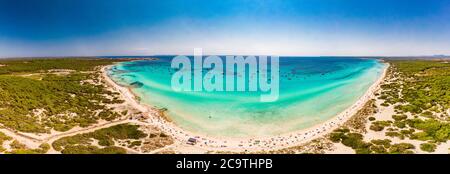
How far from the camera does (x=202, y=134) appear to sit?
28031 mm

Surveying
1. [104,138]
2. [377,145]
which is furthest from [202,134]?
[377,145]

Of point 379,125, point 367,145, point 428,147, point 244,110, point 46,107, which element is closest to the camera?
point 428,147

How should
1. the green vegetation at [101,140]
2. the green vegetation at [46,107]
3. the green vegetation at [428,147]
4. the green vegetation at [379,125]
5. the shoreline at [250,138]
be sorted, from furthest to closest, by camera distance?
1. the green vegetation at [379,125]
2. the green vegetation at [46,107]
3. the shoreline at [250,138]
4. the green vegetation at [428,147]
5. the green vegetation at [101,140]

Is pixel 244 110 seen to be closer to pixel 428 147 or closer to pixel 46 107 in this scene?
pixel 428 147

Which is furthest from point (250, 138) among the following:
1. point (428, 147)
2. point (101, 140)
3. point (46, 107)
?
point (46, 107)

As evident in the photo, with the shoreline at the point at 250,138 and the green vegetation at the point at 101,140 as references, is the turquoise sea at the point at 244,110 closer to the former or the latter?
the shoreline at the point at 250,138

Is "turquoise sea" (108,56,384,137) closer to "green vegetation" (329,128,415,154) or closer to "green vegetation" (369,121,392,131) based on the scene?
"green vegetation" (329,128,415,154)

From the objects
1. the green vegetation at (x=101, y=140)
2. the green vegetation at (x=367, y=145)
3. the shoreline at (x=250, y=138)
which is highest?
the green vegetation at (x=101, y=140)

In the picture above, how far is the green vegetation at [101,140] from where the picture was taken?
20.3 m

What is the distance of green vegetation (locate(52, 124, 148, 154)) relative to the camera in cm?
2031

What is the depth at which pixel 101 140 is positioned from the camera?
23375 mm

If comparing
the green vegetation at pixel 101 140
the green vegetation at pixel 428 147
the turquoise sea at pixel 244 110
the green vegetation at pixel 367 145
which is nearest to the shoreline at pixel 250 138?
the turquoise sea at pixel 244 110

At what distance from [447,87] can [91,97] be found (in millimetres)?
58377

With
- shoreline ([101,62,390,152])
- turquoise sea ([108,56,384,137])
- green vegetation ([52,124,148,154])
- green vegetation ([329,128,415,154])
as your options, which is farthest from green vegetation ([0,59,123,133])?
green vegetation ([329,128,415,154])
